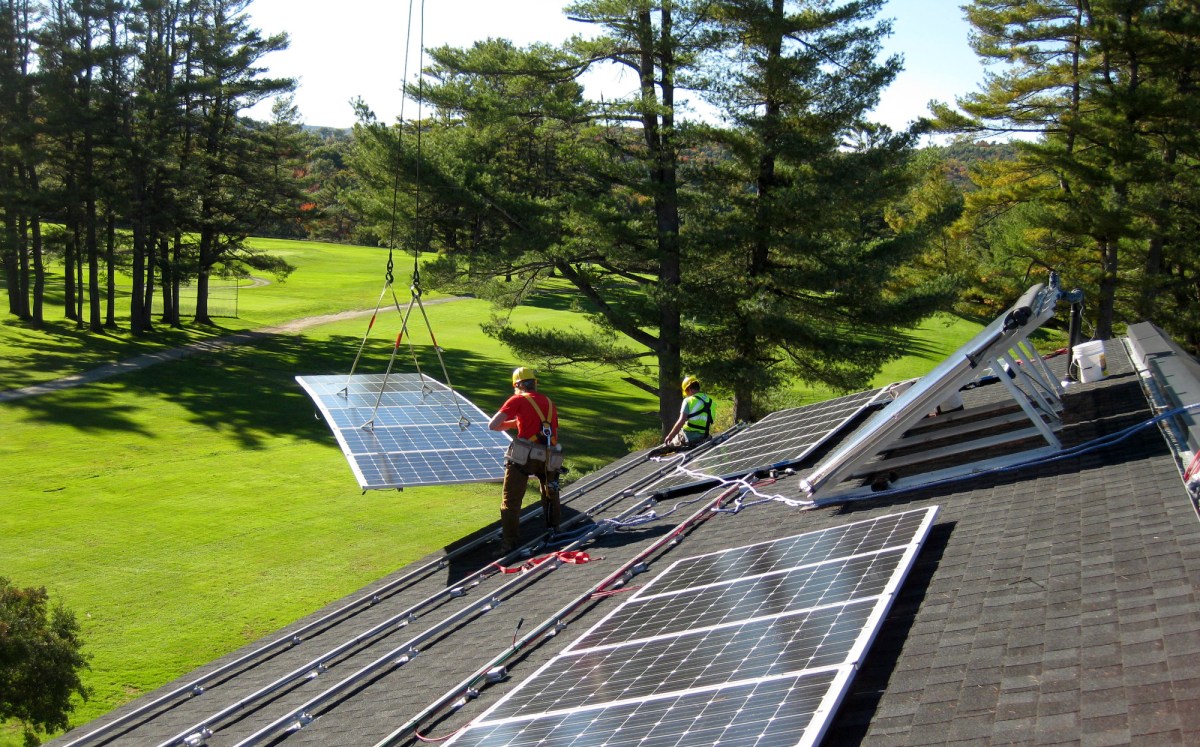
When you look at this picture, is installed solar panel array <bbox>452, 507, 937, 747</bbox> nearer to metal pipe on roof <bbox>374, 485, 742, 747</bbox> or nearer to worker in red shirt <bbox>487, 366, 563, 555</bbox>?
metal pipe on roof <bbox>374, 485, 742, 747</bbox>

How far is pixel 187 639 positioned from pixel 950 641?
670 inches

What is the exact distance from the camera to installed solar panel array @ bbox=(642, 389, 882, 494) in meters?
11.8

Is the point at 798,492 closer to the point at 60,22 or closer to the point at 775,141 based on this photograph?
the point at 775,141

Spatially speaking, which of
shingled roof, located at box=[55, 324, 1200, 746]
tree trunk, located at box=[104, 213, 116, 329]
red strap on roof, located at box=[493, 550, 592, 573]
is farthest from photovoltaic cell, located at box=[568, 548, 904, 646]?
tree trunk, located at box=[104, 213, 116, 329]

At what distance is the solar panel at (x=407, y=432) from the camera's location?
1319 cm

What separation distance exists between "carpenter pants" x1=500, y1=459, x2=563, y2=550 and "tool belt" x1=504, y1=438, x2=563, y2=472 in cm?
6

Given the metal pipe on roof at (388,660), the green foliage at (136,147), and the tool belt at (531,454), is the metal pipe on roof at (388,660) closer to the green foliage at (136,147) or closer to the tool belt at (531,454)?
the tool belt at (531,454)

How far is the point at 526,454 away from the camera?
37.7ft

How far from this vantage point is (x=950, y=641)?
217 inches

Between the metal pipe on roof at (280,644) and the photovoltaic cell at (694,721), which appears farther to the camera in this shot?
the metal pipe on roof at (280,644)

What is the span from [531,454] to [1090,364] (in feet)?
21.3

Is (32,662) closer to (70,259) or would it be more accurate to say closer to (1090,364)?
(1090,364)

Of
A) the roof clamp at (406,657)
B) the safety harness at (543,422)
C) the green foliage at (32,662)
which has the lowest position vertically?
the green foliage at (32,662)

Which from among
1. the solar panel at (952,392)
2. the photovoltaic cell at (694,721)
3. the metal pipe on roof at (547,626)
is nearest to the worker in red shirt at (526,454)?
the metal pipe on roof at (547,626)
